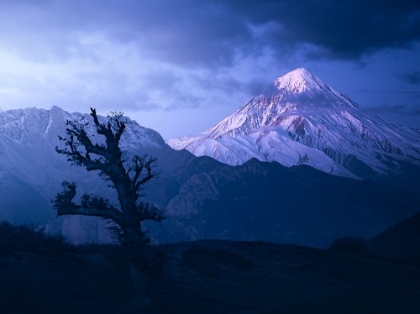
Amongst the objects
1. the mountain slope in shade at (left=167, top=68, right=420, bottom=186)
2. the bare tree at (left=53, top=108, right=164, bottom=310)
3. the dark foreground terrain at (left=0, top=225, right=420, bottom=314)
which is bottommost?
the dark foreground terrain at (left=0, top=225, right=420, bottom=314)

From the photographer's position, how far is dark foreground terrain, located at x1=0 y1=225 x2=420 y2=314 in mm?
11875

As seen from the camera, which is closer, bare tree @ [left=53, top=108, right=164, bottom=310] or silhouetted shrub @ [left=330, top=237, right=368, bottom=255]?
bare tree @ [left=53, top=108, right=164, bottom=310]

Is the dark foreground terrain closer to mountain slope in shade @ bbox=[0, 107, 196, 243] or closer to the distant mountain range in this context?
mountain slope in shade @ bbox=[0, 107, 196, 243]

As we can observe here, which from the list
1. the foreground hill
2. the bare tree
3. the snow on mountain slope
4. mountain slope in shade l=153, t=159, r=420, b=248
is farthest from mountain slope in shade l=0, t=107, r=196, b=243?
the bare tree

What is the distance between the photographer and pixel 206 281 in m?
18.7

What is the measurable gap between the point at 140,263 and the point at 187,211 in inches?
2830

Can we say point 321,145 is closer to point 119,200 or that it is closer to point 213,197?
point 213,197

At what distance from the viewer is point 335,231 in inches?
3039

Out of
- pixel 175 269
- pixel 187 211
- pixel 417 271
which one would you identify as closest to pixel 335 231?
pixel 187 211

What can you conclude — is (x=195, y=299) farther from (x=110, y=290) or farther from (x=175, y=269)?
(x=175, y=269)

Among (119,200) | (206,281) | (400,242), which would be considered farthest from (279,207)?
(119,200)

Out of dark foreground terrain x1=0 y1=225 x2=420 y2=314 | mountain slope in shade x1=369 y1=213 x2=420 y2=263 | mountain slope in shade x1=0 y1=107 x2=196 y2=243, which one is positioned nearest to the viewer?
dark foreground terrain x1=0 y1=225 x2=420 y2=314

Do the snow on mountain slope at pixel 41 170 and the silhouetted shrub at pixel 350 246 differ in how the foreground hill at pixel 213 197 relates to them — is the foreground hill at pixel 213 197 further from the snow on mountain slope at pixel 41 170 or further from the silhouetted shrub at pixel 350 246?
the silhouetted shrub at pixel 350 246

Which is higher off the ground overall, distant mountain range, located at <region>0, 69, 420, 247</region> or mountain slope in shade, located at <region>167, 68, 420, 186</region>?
mountain slope in shade, located at <region>167, 68, 420, 186</region>
